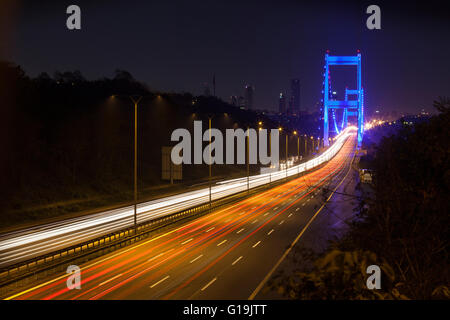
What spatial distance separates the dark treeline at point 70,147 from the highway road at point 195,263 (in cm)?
938

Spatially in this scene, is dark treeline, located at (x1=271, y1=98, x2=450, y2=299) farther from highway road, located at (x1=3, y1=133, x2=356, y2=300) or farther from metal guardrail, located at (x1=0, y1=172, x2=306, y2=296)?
metal guardrail, located at (x1=0, y1=172, x2=306, y2=296)

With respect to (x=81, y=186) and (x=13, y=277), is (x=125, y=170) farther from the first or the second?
(x=13, y=277)

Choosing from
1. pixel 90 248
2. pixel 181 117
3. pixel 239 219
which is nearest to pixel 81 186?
pixel 239 219

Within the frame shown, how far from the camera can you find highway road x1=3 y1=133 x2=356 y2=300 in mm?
14305

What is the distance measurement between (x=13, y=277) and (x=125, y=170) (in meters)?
35.8

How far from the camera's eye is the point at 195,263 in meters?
18.6

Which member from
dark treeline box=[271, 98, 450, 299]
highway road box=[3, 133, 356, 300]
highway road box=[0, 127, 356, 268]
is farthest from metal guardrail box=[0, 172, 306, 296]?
dark treeline box=[271, 98, 450, 299]

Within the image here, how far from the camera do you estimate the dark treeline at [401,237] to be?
654 cm

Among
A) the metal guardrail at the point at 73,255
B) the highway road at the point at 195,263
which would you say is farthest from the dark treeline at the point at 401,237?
the metal guardrail at the point at 73,255

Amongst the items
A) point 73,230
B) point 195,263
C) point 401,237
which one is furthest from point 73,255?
point 401,237

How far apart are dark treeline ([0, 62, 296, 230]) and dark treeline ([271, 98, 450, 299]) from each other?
2003 centimetres

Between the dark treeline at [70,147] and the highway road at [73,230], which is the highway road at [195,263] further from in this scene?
the dark treeline at [70,147]

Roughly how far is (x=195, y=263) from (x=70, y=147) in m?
29.6

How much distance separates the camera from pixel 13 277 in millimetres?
14648
